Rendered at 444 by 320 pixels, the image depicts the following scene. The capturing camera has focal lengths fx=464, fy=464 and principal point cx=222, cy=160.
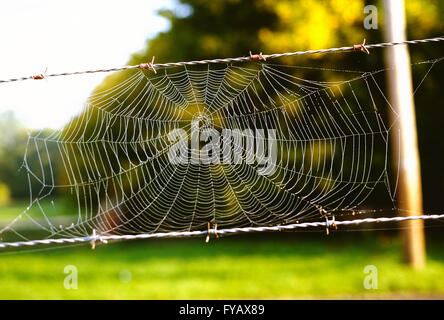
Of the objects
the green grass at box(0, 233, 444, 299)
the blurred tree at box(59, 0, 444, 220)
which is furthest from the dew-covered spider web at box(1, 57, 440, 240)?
the green grass at box(0, 233, 444, 299)

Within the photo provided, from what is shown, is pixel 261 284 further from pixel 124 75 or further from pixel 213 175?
pixel 124 75

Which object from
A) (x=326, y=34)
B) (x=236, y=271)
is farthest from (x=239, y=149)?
(x=326, y=34)

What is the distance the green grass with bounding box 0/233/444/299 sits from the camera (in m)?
4.95

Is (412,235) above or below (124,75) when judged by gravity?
below

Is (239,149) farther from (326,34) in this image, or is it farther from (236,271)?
(326,34)

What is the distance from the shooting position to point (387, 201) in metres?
5.96

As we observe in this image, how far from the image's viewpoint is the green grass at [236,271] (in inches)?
195

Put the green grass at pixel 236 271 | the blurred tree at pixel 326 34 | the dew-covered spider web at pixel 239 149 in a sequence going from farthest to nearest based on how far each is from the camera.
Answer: the blurred tree at pixel 326 34, the green grass at pixel 236 271, the dew-covered spider web at pixel 239 149

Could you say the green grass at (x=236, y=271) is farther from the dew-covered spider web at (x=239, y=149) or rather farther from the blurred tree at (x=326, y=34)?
the blurred tree at (x=326, y=34)

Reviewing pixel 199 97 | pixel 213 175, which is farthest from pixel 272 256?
pixel 199 97

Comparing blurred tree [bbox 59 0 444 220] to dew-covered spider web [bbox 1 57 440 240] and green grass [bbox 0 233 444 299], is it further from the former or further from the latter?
green grass [bbox 0 233 444 299]

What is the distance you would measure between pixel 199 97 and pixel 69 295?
2737 mm

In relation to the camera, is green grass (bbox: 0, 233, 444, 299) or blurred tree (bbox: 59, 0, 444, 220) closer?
green grass (bbox: 0, 233, 444, 299)

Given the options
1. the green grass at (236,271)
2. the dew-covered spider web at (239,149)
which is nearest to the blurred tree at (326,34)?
the dew-covered spider web at (239,149)
